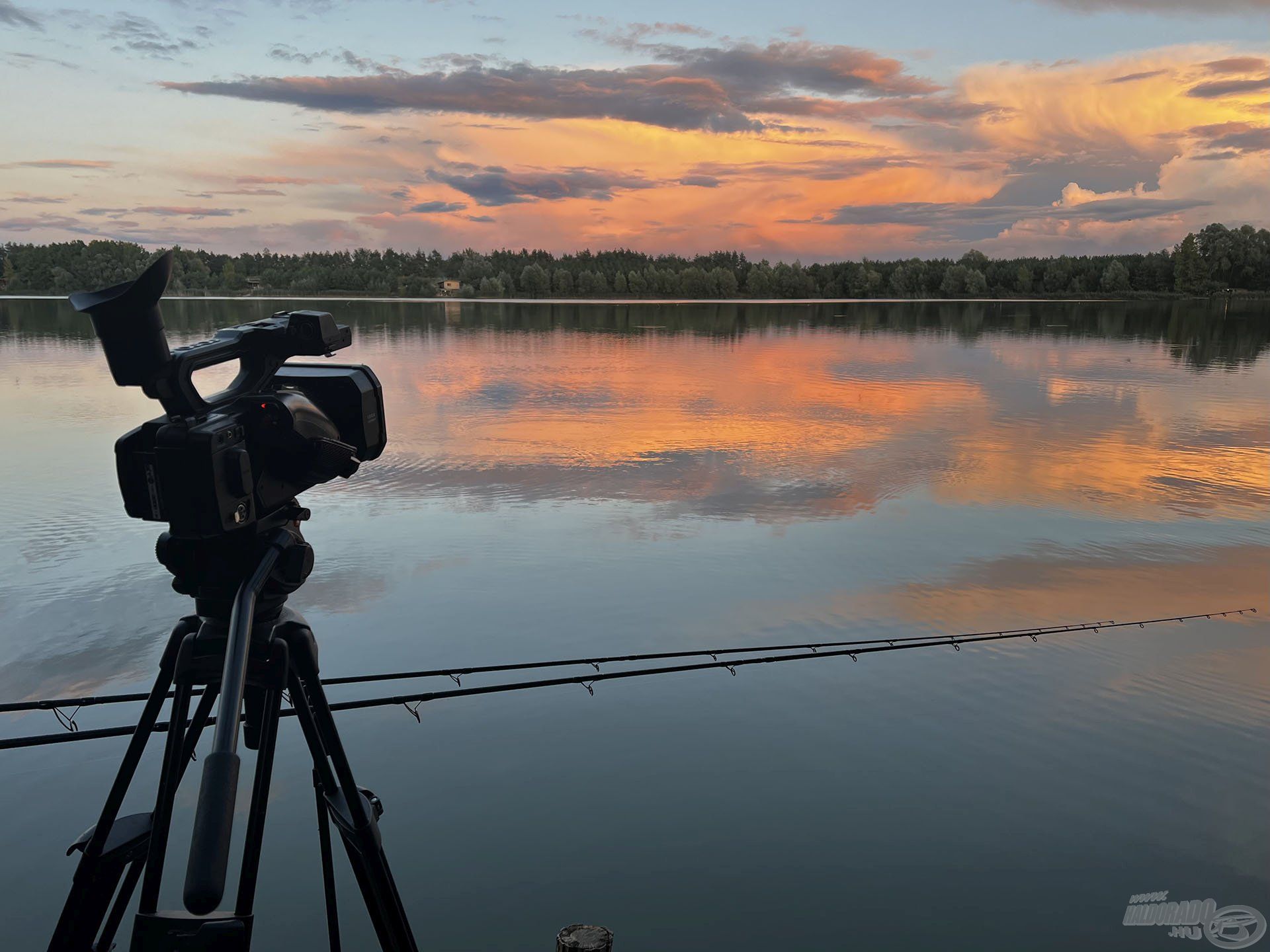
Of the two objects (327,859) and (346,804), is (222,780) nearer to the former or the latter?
(346,804)

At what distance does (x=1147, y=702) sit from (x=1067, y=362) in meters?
29.0

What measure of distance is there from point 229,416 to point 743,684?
494 centimetres

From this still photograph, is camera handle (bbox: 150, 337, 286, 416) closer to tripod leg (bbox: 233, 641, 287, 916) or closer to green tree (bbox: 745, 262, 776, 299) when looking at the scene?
tripod leg (bbox: 233, 641, 287, 916)

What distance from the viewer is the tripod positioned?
6.57 feet

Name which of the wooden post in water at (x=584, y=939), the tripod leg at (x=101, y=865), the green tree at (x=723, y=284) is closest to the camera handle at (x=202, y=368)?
the tripod leg at (x=101, y=865)

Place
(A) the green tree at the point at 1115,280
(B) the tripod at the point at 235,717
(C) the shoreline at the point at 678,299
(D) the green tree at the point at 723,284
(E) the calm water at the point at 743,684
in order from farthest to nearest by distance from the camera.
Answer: (D) the green tree at the point at 723,284 < (A) the green tree at the point at 1115,280 < (C) the shoreline at the point at 678,299 < (E) the calm water at the point at 743,684 < (B) the tripod at the point at 235,717

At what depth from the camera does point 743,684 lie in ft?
21.0

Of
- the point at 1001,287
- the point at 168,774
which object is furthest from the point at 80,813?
the point at 1001,287

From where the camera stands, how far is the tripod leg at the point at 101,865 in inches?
84.1

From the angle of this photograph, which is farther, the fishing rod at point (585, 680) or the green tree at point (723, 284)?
the green tree at point (723, 284)

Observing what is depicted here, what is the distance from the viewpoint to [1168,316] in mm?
70625

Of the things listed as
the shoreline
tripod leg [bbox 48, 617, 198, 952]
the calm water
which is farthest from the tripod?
the shoreline

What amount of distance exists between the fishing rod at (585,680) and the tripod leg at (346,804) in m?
0.25

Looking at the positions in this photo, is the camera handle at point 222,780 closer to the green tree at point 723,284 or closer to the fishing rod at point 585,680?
the fishing rod at point 585,680
